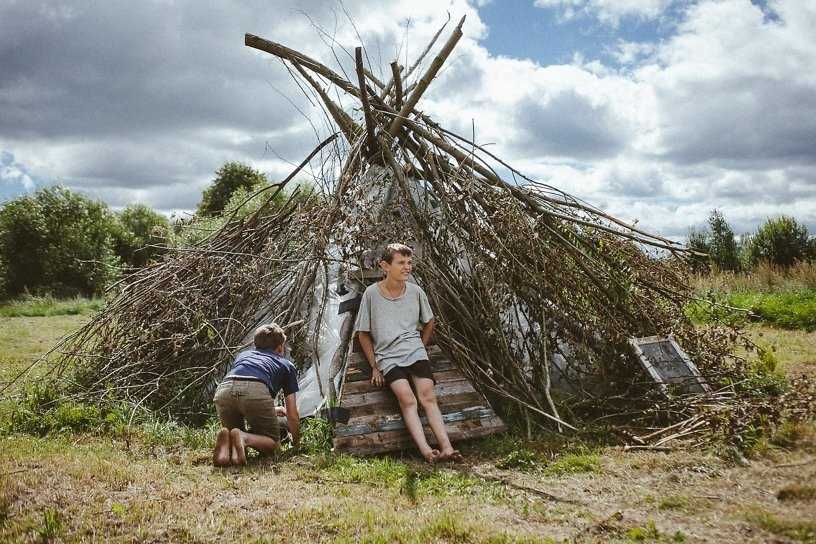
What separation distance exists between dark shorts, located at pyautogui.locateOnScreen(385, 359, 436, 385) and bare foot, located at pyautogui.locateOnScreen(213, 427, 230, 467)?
1.20m

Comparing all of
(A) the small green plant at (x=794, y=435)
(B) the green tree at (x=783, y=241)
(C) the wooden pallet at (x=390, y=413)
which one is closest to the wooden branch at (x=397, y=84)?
(C) the wooden pallet at (x=390, y=413)

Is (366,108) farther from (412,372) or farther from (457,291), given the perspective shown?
(412,372)

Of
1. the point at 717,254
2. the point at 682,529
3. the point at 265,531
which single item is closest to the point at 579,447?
the point at 682,529

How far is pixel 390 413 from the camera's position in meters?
4.79

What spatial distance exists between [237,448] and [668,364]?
11.7 feet

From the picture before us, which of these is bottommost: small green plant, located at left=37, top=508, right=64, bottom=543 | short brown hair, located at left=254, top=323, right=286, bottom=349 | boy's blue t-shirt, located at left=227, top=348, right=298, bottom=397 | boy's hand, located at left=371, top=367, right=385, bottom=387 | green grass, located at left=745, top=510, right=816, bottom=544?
green grass, located at left=745, top=510, right=816, bottom=544

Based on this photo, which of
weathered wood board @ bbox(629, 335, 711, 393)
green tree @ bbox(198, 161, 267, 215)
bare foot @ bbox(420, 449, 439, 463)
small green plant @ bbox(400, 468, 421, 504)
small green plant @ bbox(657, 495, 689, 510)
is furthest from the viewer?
green tree @ bbox(198, 161, 267, 215)

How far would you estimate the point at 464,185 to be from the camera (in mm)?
6141

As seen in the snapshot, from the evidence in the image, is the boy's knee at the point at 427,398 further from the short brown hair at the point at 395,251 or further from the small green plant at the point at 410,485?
the short brown hair at the point at 395,251

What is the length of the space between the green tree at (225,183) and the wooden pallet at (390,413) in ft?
92.1

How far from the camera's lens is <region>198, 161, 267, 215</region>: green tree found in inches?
1264

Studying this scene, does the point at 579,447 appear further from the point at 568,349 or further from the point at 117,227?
the point at 117,227

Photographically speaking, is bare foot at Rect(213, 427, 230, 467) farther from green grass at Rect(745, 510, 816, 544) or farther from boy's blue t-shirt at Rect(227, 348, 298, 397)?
green grass at Rect(745, 510, 816, 544)

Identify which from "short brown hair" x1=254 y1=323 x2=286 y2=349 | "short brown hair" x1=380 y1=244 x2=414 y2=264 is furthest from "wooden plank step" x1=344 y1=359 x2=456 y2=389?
"short brown hair" x1=380 y1=244 x2=414 y2=264
